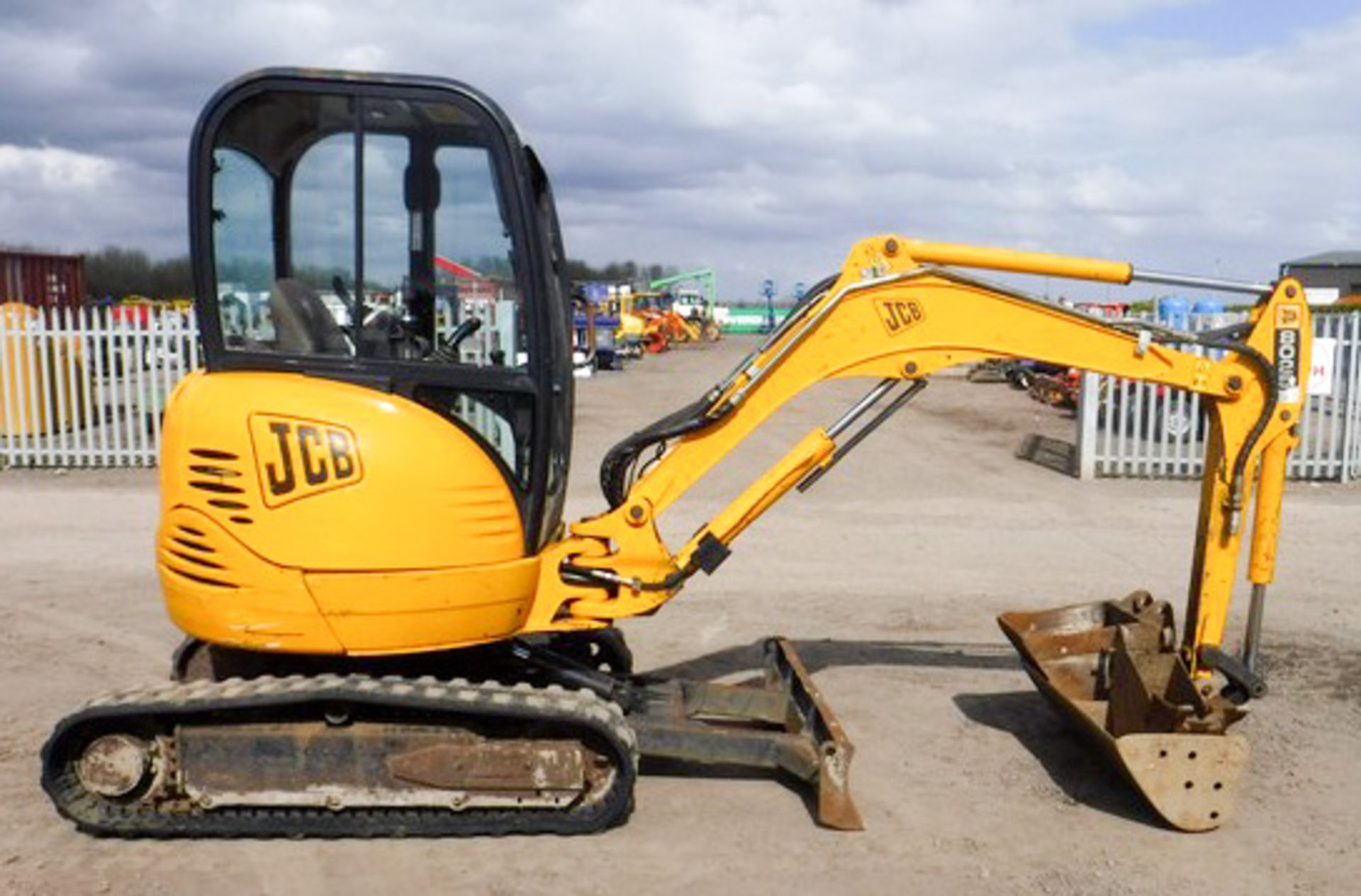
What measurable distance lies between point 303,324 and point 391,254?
45 centimetres

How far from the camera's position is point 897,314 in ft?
17.5

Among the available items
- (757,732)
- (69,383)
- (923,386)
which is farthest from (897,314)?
(69,383)

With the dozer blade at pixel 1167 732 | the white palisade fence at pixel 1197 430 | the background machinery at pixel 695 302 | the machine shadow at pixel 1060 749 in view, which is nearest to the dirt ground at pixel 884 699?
the machine shadow at pixel 1060 749

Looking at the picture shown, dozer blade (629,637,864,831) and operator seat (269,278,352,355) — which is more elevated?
operator seat (269,278,352,355)

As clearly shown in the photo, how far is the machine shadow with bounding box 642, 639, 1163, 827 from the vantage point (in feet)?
17.6

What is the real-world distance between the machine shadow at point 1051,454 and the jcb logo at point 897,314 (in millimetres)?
9127

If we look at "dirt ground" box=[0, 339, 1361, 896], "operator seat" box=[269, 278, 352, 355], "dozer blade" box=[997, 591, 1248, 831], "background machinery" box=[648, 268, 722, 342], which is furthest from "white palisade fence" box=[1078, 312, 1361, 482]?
"background machinery" box=[648, 268, 722, 342]

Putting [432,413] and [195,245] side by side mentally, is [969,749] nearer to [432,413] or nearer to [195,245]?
[432,413]

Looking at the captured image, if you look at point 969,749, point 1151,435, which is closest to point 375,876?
point 969,749

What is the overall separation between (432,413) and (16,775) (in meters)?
2.62

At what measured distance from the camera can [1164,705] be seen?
16.3 ft

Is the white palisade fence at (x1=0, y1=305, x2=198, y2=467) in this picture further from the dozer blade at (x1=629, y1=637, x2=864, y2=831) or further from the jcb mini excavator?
the dozer blade at (x1=629, y1=637, x2=864, y2=831)

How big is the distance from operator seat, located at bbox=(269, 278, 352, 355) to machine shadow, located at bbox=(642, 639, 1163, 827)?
2278 mm

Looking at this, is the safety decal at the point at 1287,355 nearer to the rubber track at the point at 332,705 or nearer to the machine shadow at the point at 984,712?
the machine shadow at the point at 984,712
